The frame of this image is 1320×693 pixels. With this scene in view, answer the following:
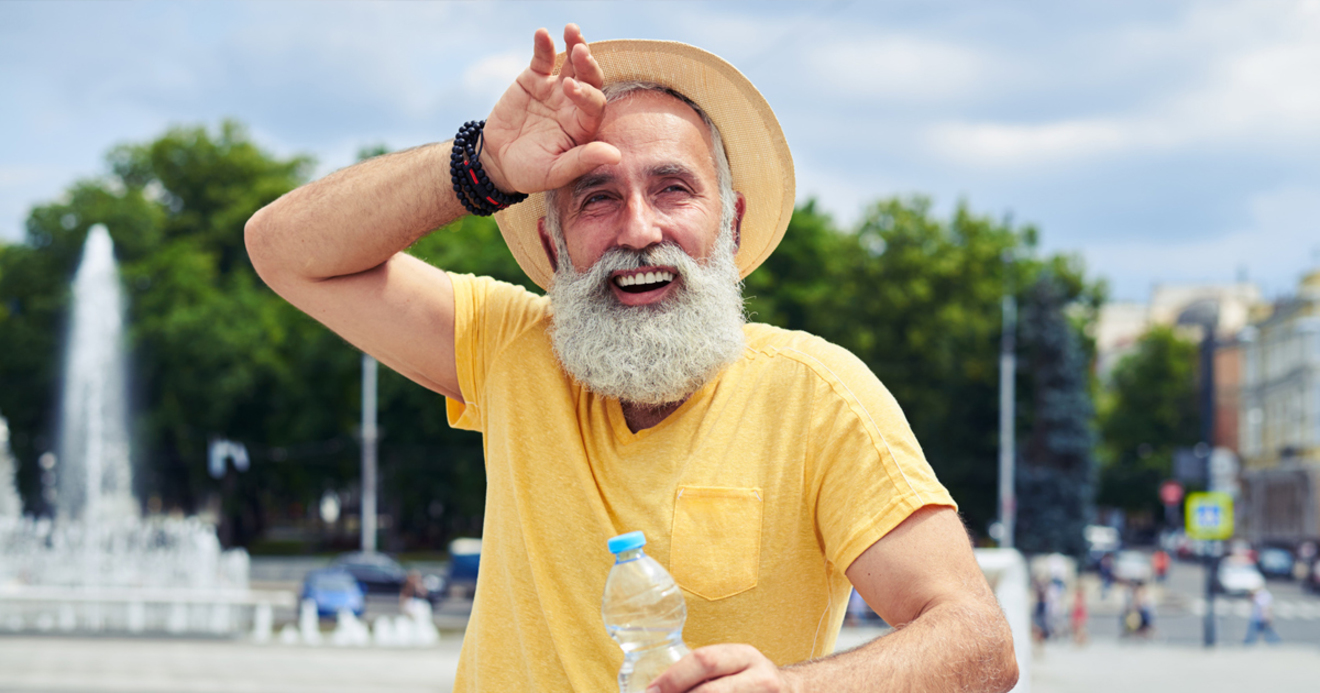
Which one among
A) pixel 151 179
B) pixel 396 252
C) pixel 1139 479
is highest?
pixel 151 179

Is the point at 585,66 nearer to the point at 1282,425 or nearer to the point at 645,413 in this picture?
the point at 645,413

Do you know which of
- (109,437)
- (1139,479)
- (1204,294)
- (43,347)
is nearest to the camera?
(109,437)

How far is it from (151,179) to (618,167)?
43793 mm

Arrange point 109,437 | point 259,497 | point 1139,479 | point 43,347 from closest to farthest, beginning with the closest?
point 109,437 → point 43,347 → point 259,497 → point 1139,479

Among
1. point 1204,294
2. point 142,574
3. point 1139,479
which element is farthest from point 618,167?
point 1204,294

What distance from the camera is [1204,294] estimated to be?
271 ft

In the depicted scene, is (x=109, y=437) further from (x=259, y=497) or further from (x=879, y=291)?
(x=879, y=291)

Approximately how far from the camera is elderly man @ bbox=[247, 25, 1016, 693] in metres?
1.66

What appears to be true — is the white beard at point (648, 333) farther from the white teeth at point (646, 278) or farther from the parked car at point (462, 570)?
the parked car at point (462, 570)

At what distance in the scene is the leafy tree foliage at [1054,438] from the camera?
1486 inches

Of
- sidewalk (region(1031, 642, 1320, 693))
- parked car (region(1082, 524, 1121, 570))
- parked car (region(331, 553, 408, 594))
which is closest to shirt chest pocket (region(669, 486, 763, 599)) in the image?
sidewalk (region(1031, 642, 1320, 693))

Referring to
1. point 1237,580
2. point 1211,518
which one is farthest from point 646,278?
point 1237,580

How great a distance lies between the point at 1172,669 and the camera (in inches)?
689

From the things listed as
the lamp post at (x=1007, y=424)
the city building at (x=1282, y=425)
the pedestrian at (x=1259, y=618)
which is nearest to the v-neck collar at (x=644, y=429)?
the pedestrian at (x=1259, y=618)
